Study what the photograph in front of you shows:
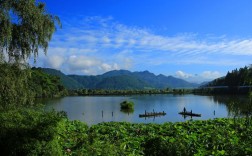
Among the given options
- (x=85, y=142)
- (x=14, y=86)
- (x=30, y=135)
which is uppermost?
(x=14, y=86)

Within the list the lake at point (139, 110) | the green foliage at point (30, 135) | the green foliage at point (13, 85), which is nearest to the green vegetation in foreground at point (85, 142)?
the green foliage at point (30, 135)

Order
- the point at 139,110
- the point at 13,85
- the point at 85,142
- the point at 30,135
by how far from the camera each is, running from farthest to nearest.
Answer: the point at 139,110
the point at 13,85
the point at 85,142
the point at 30,135

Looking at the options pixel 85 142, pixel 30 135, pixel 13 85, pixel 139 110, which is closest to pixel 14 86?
pixel 13 85

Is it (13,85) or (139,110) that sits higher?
(13,85)

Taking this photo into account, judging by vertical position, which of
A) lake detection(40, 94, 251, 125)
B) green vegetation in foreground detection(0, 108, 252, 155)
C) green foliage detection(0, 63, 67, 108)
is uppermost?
green foliage detection(0, 63, 67, 108)

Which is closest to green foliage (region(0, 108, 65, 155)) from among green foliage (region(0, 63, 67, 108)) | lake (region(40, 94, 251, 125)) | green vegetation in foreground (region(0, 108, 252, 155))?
green vegetation in foreground (region(0, 108, 252, 155))

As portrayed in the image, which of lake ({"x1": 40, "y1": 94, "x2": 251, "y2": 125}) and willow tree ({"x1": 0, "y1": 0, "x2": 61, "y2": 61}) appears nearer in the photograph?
willow tree ({"x1": 0, "y1": 0, "x2": 61, "y2": 61})

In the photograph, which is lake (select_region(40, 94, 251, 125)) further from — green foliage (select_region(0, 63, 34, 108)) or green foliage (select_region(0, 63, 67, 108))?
green foliage (select_region(0, 63, 34, 108))

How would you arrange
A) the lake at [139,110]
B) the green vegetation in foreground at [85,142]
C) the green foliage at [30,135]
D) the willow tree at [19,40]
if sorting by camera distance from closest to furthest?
the green vegetation in foreground at [85,142] < the green foliage at [30,135] < the willow tree at [19,40] < the lake at [139,110]

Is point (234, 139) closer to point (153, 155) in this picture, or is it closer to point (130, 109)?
point (153, 155)

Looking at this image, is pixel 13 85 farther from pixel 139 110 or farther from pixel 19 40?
pixel 139 110

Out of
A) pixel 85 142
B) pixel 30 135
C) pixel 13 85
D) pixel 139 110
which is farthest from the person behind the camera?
pixel 139 110

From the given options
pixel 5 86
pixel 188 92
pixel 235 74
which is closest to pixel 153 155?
pixel 5 86

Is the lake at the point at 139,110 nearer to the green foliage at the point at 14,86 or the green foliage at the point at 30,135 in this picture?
the green foliage at the point at 14,86
